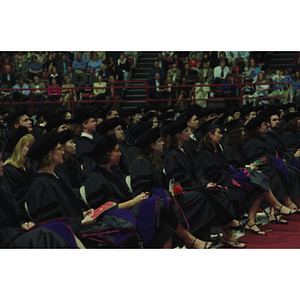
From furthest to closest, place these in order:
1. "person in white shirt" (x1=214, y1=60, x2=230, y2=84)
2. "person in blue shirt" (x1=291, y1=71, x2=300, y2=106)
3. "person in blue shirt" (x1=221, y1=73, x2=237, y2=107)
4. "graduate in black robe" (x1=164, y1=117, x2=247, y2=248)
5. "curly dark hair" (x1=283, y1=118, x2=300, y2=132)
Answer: "person in white shirt" (x1=214, y1=60, x2=230, y2=84)
"person in blue shirt" (x1=221, y1=73, x2=237, y2=107)
"person in blue shirt" (x1=291, y1=71, x2=300, y2=106)
"curly dark hair" (x1=283, y1=118, x2=300, y2=132)
"graduate in black robe" (x1=164, y1=117, x2=247, y2=248)

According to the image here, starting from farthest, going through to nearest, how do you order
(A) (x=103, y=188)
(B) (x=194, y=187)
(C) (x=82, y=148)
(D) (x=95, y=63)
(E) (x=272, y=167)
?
(D) (x=95, y=63) → (E) (x=272, y=167) → (C) (x=82, y=148) → (B) (x=194, y=187) → (A) (x=103, y=188)

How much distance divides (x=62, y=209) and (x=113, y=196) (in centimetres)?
76

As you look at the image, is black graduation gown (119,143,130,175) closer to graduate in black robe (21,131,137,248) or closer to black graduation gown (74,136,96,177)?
black graduation gown (74,136,96,177)

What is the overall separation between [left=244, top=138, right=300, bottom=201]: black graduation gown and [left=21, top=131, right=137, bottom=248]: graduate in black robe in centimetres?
378

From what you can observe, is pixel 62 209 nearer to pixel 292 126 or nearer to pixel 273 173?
pixel 273 173

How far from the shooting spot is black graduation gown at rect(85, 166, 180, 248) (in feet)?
15.4

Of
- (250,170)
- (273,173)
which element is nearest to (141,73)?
(273,173)

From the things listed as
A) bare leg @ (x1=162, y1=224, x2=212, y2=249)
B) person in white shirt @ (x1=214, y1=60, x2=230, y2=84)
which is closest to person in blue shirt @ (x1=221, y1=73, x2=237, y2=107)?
person in white shirt @ (x1=214, y1=60, x2=230, y2=84)

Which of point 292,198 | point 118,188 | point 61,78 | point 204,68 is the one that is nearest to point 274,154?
point 292,198

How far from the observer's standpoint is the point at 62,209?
4.24 m

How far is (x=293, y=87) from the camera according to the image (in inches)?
559

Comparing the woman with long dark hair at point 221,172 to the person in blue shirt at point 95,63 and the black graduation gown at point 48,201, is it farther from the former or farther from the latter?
the person in blue shirt at point 95,63

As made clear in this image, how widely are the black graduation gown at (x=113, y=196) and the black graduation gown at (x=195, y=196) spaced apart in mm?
606

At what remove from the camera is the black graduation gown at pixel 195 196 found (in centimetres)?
559
